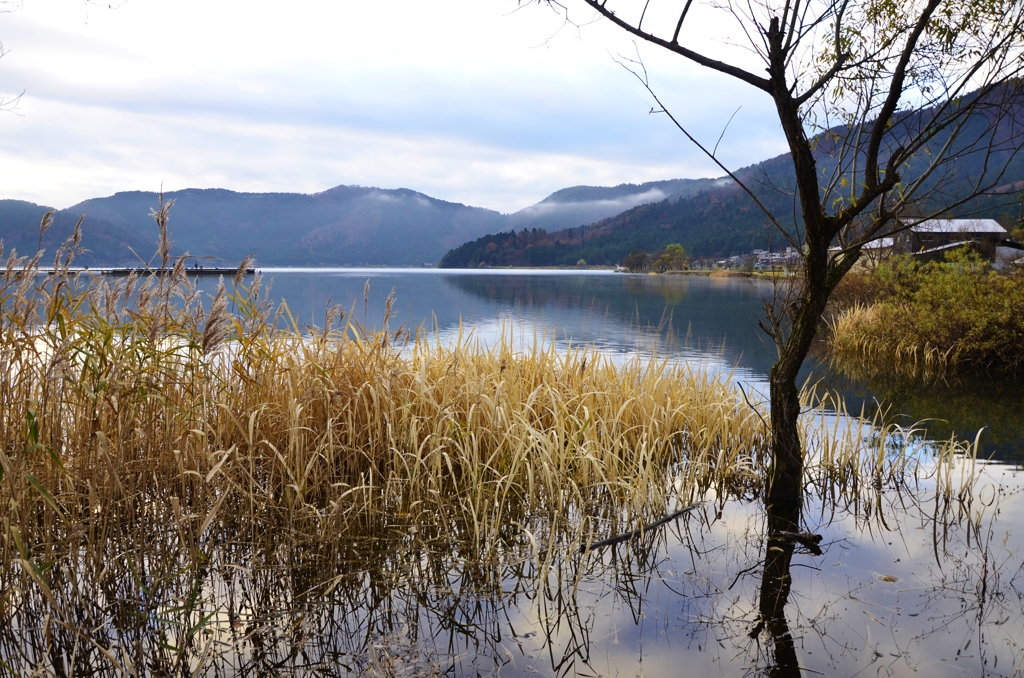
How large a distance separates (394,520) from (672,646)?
1.68 metres

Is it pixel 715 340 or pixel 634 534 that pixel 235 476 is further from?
pixel 715 340

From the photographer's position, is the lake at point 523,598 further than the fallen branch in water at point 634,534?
No

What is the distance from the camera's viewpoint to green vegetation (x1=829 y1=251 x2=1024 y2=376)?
9391 millimetres

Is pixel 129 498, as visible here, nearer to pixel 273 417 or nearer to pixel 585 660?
pixel 273 417

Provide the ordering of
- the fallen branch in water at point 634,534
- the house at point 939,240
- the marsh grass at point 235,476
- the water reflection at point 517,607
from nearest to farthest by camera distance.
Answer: the water reflection at point 517,607 → the marsh grass at point 235,476 → the fallen branch in water at point 634,534 → the house at point 939,240

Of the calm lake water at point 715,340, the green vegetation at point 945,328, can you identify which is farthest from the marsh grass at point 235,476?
the green vegetation at point 945,328

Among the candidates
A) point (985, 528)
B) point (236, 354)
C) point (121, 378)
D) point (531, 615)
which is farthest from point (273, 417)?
point (985, 528)

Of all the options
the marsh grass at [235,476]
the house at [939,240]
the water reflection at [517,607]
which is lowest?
the water reflection at [517,607]

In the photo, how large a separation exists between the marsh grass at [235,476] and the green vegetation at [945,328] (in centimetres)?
659

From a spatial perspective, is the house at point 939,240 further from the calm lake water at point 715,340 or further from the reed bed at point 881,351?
the reed bed at point 881,351

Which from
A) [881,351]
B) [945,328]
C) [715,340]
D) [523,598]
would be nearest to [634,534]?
[523,598]

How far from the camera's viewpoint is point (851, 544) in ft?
11.6

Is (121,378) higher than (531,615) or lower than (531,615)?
higher

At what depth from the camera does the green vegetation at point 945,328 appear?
9391 millimetres
